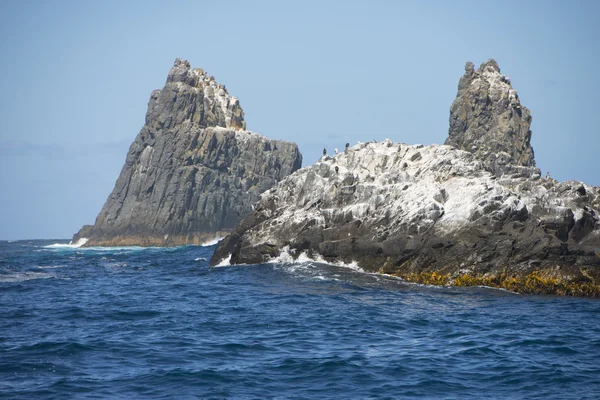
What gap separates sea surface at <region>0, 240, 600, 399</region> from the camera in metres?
20.8

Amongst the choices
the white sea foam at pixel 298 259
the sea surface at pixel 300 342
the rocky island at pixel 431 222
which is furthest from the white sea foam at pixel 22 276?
the white sea foam at pixel 298 259

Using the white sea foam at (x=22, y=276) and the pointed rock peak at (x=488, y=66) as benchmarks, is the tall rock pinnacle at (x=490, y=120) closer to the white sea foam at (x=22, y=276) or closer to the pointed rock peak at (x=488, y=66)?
the pointed rock peak at (x=488, y=66)

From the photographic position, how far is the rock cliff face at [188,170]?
133m

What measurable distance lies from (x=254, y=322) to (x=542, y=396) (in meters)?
13.8

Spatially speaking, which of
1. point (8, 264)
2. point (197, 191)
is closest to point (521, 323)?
point (8, 264)

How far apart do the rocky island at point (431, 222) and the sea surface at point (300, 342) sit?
252 centimetres

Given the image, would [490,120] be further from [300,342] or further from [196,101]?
[300,342]

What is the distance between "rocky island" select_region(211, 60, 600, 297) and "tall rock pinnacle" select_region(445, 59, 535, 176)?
82.8 meters

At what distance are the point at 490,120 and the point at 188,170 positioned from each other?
5942cm

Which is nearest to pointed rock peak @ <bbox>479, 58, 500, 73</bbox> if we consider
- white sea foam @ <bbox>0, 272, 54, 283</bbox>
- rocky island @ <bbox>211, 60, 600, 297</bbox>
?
rocky island @ <bbox>211, 60, 600, 297</bbox>

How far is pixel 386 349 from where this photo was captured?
82.9 ft

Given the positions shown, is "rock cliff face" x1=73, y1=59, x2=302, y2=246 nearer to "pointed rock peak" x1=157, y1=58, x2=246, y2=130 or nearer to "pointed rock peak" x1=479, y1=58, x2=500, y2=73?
"pointed rock peak" x1=157, y1=58, x2=246, y2=130

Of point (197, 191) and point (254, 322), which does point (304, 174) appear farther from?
point (197, 191)

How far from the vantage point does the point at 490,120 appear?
5399 inches
